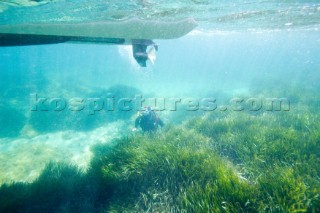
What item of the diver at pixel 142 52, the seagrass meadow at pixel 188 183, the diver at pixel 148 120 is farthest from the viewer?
the diver at pixel 148 120

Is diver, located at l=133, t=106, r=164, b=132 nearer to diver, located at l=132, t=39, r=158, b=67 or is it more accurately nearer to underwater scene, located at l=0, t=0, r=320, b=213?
underwater scene, located at l=0, t=0, r=320, b=213

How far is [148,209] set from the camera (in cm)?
532

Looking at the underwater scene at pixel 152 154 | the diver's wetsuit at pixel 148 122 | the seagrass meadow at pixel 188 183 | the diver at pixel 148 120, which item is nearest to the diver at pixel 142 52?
the underwater scene at pixel 152 154

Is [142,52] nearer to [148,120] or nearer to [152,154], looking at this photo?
[152,154]

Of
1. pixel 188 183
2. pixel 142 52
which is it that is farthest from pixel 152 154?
pixel 142 52

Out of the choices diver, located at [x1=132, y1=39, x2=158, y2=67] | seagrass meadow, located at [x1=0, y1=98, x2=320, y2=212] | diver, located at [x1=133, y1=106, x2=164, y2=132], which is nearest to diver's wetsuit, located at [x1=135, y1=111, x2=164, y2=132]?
diver, located at [x1=133, y1=106, x2=164, y2=132]

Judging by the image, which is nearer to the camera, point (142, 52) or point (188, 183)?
point (188, 183)

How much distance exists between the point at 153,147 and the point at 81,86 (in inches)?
709

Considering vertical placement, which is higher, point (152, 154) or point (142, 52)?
point (142, 52)

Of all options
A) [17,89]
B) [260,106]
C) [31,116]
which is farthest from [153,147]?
[17,89]

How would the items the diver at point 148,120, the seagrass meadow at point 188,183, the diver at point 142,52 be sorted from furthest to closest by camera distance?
1. the diver at point 148,120
2. the diver at point 142,52
3. the seagrass meadow at point 188,183

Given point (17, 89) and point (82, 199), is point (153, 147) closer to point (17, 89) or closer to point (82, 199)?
point (82, 199)

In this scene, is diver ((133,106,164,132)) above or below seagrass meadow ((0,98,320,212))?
below

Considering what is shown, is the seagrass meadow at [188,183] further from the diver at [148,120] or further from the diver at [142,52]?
the diver at [148,120]
